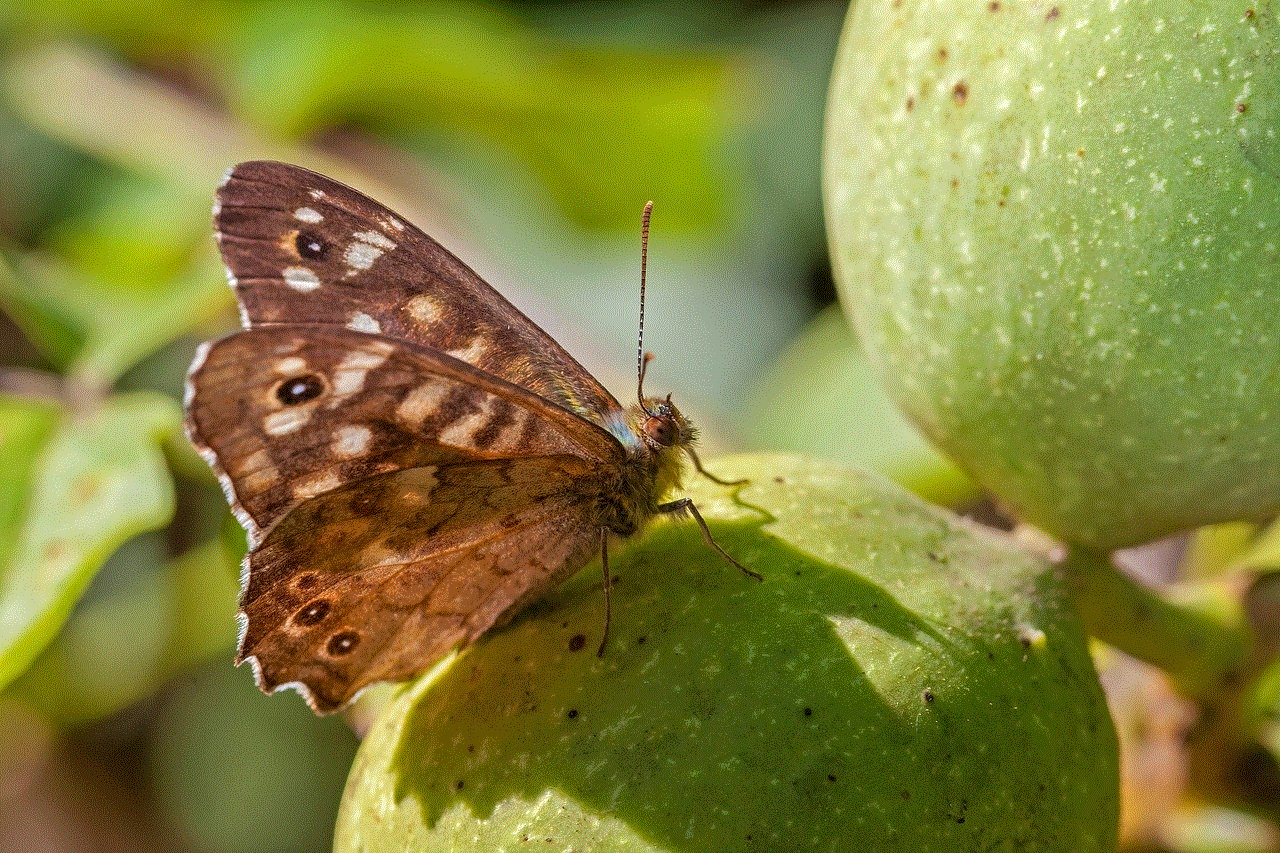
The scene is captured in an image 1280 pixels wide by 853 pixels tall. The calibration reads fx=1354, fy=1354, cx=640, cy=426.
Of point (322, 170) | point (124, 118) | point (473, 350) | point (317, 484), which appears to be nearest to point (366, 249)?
point (473, 350)

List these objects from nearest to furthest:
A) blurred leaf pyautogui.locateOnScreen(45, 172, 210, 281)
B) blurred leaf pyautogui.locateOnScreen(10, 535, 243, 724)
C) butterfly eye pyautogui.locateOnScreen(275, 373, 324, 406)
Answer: butterfly eye pyautogui.locateOnScreen(275, 373, 324, 406), blurred leaf pyautogui.locateOnScreen(10, 535, 243, 724), blurred leaf pyautogui.locateOnScreen(45, 172, 210, 281)

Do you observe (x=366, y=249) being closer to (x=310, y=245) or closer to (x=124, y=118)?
(x=310, y=245)

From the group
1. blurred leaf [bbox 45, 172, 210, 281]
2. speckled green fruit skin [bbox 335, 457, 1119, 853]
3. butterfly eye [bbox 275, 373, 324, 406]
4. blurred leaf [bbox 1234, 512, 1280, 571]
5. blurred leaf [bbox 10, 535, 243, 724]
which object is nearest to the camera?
speckled green fruit skin [bbox 335, 457, 1119, 853]

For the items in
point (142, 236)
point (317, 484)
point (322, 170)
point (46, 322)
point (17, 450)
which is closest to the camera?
point (317, 484)

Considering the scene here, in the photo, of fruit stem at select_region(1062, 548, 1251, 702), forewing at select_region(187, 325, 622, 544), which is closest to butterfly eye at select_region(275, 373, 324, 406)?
forewing at select_region(187, 325, 622, 544)

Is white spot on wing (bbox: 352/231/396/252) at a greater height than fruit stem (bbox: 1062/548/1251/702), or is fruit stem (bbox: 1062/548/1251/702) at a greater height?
white spot on wing (bbox: 352/231/396/252)

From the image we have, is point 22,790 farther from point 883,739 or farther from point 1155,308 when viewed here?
point 1155,308

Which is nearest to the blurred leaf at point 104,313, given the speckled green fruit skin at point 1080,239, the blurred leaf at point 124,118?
the blurred leaf at point 124,118

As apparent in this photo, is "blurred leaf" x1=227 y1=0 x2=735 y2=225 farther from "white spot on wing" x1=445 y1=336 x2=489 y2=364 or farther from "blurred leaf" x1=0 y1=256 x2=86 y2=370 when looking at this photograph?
"white spot on wing" x1=445 y1=336 x2=489 y2=364
